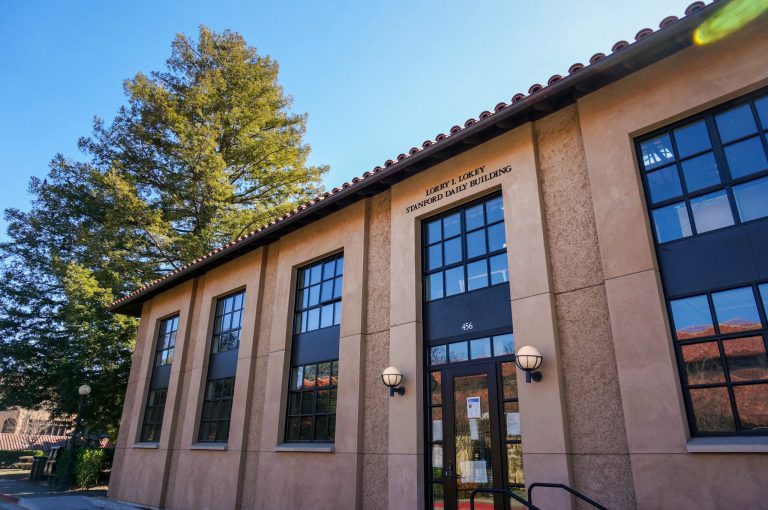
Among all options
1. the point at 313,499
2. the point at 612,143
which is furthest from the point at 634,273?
the point at 313,499

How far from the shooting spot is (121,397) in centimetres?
2086

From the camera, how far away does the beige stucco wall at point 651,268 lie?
17.0ft

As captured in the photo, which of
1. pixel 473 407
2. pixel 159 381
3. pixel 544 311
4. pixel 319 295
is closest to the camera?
pixel 544 311

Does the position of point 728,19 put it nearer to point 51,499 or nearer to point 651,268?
point 651,268

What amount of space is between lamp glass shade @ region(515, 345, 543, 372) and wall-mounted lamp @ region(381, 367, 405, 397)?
91.0 inches

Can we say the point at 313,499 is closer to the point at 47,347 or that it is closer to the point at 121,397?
the point at 121,397

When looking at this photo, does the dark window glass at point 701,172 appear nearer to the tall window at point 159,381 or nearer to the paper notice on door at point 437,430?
the paper notice on door at point 437,430

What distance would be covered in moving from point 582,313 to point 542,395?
4.03 feet

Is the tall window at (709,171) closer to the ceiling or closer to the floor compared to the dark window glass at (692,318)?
closer to the ceiling

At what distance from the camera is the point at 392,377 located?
8344 millimetres

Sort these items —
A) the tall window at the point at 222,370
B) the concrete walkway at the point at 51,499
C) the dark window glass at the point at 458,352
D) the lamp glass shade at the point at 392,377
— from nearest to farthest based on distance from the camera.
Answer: the dark window glass at the point at 458,352, the lamp glass shade at the point at 392,377, the tall window at the point at 222,370, the concrete walkway at the point at 51,499

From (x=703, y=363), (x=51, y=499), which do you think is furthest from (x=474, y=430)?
(x=51, y=499)

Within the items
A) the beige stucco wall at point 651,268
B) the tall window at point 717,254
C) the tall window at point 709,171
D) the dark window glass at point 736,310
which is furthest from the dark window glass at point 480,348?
the dark window glass at point 736,310

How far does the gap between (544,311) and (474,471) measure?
100 inches
